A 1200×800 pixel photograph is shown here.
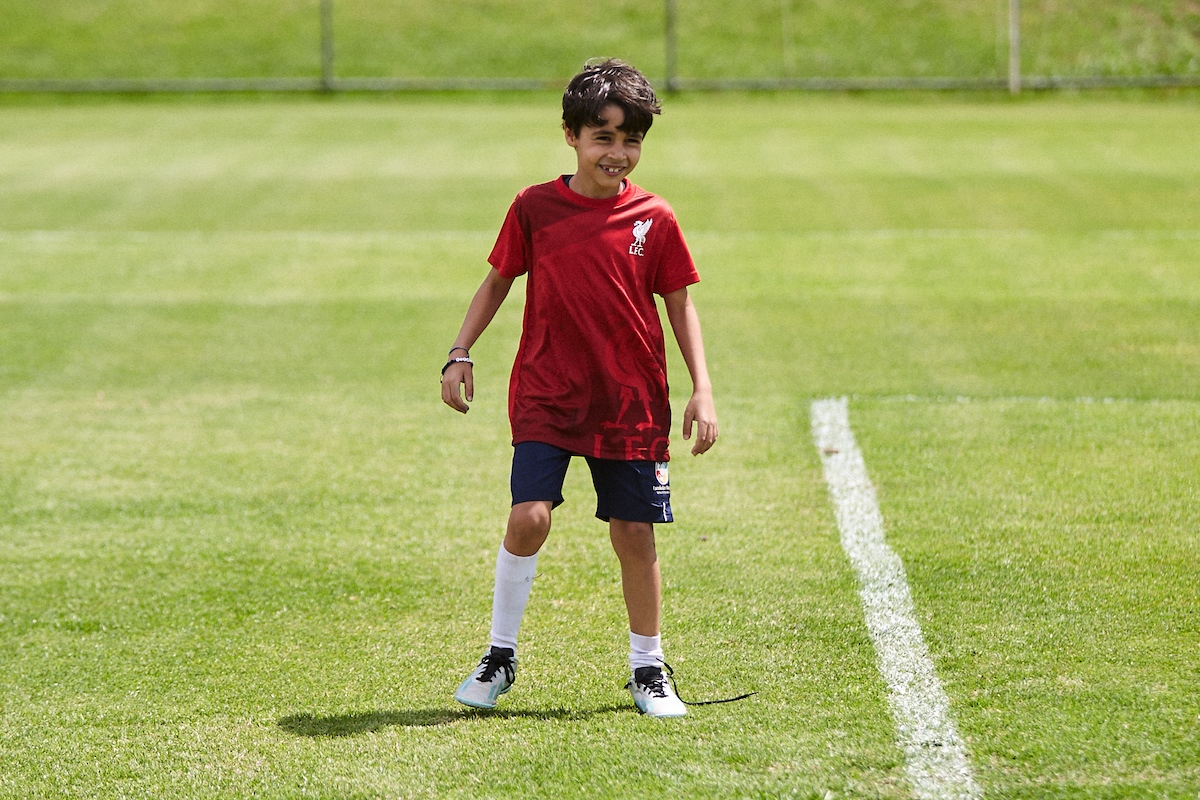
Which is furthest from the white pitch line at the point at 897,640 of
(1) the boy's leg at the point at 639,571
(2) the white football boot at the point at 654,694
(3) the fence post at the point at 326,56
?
(3) the fence post at the point at 326,56

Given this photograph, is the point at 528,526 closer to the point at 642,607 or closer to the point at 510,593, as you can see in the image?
the point at 510,593

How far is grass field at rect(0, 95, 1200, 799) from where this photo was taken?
358 cm

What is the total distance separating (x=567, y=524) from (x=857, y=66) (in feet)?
67.1

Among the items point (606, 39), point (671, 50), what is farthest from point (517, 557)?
point (606, 39)

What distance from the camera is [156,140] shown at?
1836cm

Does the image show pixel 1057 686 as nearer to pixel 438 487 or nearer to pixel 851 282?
pixel 438 487

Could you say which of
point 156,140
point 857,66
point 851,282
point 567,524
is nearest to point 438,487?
point 567,524

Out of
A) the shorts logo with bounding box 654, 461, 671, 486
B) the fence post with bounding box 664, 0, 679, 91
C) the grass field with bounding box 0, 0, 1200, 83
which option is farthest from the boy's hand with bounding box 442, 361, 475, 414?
the grass field with bounding box 0, 0, 1200, 83

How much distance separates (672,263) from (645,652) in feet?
3.38

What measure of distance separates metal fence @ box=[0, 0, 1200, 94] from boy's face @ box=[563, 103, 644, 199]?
67.2 feet

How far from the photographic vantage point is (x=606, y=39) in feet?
84.8

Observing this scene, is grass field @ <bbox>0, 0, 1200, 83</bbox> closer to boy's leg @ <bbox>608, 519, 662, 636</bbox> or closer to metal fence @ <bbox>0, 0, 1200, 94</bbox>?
metal fence @ <bbox>0, 0, 1200, 94</bbox>

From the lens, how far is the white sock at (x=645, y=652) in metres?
3.85

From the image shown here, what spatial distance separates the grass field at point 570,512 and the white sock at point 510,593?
159mm
